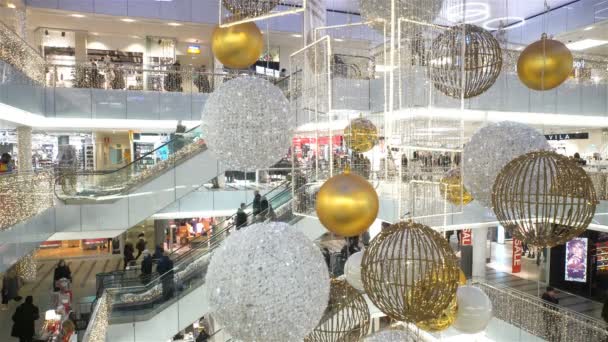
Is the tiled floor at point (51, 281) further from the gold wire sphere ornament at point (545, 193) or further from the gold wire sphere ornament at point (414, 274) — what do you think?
the gold wire sphere ornament at point (545, 193)

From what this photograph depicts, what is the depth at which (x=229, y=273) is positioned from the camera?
6.93ft

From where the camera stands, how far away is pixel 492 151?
2928 millimetres

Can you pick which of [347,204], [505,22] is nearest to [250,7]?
[347,204]

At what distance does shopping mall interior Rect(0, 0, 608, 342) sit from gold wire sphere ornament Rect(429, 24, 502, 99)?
0.02 meters

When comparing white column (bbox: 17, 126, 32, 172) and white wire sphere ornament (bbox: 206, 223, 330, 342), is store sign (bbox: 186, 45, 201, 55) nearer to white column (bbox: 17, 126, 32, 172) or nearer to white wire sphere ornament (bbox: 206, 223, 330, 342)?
white column (bbox: 17, 126, 32, 172)

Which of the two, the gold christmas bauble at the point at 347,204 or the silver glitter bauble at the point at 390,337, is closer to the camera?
the silver glitter bauble at the point at 390,337

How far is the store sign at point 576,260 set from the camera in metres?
12.7

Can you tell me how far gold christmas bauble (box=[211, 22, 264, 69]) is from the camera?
3.01 m

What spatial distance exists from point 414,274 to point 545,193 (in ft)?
2.85

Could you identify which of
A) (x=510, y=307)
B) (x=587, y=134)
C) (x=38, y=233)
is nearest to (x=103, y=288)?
(x=38, y=233)

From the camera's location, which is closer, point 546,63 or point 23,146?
point 546,63

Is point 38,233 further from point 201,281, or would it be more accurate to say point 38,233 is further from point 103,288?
point 201,281

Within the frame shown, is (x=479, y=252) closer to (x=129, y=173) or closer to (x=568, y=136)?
(x=568, y=136)

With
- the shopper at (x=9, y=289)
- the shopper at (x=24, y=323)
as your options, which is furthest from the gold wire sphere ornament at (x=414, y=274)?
the shopper at (x=9, y=289)
